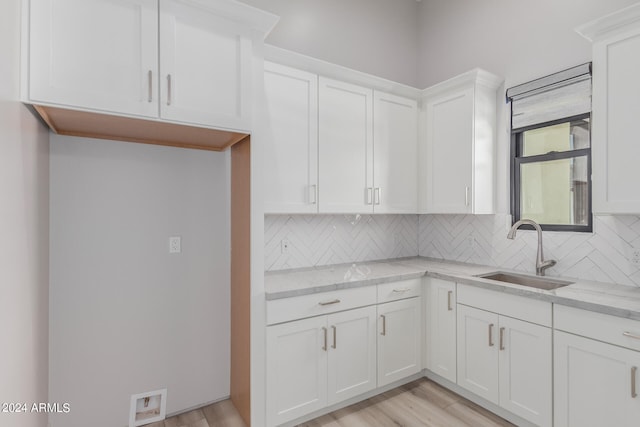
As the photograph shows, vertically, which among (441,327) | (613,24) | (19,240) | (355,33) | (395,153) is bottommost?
(441,327)

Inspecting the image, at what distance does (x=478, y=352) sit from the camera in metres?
2.36

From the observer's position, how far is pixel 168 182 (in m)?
2.29

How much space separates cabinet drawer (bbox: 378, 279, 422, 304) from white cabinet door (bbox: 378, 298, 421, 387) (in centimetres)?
4

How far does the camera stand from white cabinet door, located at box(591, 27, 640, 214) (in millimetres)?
1821

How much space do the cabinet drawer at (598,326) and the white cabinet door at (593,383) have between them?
0.03 m

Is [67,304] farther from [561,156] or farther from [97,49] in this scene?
[561,156]

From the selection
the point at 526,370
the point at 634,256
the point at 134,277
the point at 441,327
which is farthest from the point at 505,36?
the point at 134,277

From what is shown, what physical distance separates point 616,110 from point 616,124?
0.08 m

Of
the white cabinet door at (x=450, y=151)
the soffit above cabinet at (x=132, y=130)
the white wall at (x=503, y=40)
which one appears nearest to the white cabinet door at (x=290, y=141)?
the soffit above cabinet at (x=132, y=130)

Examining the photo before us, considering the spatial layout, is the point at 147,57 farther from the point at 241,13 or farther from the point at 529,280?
the point at 529,280

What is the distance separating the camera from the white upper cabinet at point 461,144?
272cm

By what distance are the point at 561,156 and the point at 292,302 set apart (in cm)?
223

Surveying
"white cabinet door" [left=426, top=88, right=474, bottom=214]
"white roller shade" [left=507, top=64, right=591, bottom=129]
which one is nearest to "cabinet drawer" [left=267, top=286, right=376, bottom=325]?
"white cabinet door" [left=426, top=88, right=474, bottom=214]

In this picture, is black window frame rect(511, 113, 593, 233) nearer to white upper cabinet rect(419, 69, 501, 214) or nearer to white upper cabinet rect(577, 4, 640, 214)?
white upper cabinet rect(419, 69, 501, 214)
